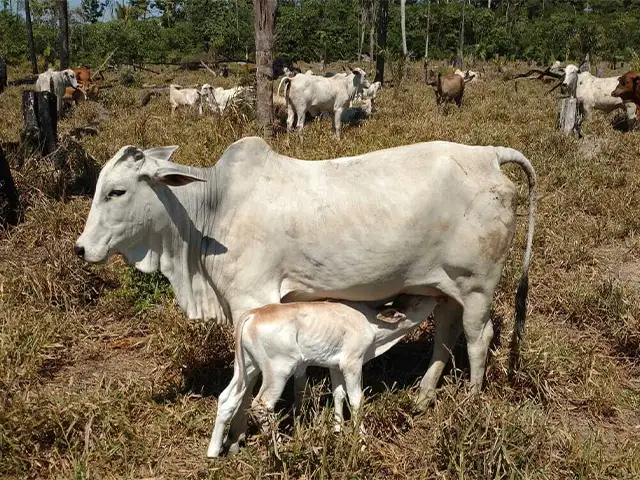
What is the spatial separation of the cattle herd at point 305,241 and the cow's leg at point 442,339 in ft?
1.12

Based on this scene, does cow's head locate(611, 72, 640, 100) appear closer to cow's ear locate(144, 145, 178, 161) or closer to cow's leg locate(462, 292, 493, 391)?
cow's leg locate(462, 292, 493, 391)

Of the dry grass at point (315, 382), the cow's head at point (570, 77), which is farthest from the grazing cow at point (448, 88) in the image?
the dry grass at point (315, 382)

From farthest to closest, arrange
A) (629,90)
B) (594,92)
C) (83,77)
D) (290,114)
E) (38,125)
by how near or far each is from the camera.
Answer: (83,77)
(594,92)
(290,114)
(629,90)
(38,125)

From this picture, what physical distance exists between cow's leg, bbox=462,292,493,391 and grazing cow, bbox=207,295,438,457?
1.38 feet

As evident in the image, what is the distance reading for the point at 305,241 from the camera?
3.07 m

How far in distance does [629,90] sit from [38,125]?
9.84m

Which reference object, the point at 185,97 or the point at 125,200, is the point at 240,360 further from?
the point at 185,97

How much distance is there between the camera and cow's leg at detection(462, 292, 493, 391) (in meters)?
3.38

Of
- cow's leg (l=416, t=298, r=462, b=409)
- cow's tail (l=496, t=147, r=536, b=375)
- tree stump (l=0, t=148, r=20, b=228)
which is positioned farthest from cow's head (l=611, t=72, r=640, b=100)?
tree stump (l=0, t=148, r=20, b=228)

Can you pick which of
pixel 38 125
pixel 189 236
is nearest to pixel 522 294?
pixel 189 236

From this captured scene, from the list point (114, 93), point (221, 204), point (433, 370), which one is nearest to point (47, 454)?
point (221, 204)

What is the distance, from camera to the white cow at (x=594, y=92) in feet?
38.2

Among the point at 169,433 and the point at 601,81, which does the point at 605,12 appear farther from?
the point at 169,433

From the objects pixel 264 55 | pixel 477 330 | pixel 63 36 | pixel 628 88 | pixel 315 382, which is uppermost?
pixel 63 36
